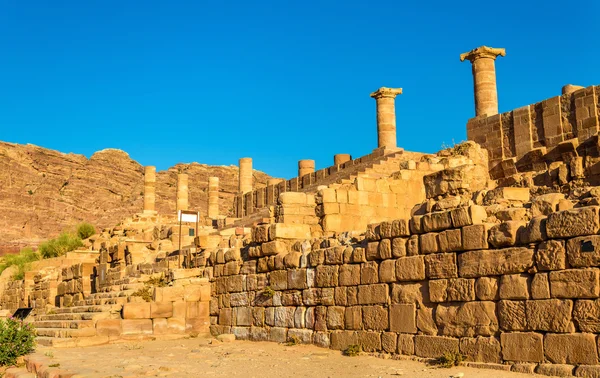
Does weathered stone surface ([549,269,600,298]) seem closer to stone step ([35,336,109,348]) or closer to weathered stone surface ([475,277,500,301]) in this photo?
weathered stone surface ([475,277,500,301])

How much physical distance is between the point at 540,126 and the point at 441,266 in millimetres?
8349

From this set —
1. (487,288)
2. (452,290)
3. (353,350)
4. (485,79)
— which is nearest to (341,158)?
(485,79)

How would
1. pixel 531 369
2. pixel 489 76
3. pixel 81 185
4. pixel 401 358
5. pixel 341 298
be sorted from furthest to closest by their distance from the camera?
pixel 81 185 < pixel 489 76 < pixel 341 298 < pixel 401 358 < pixel 531 369

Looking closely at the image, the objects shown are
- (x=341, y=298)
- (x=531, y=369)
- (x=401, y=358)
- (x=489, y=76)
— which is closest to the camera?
(x=531, y=369)

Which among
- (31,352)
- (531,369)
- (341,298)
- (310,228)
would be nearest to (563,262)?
(531,369)

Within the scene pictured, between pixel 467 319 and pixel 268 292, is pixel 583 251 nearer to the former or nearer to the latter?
pixel 467 319

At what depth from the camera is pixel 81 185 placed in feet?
207

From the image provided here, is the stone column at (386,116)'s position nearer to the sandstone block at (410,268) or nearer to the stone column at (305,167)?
the stone column at (305,167)

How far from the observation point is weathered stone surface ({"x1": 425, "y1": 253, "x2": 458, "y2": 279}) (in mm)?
9062

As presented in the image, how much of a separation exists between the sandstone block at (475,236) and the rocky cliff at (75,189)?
169 ft

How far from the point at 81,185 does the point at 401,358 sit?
190ft

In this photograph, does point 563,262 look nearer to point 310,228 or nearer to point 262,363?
point 262,363

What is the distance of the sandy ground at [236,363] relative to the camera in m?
8.64

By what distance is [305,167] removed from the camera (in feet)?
110
